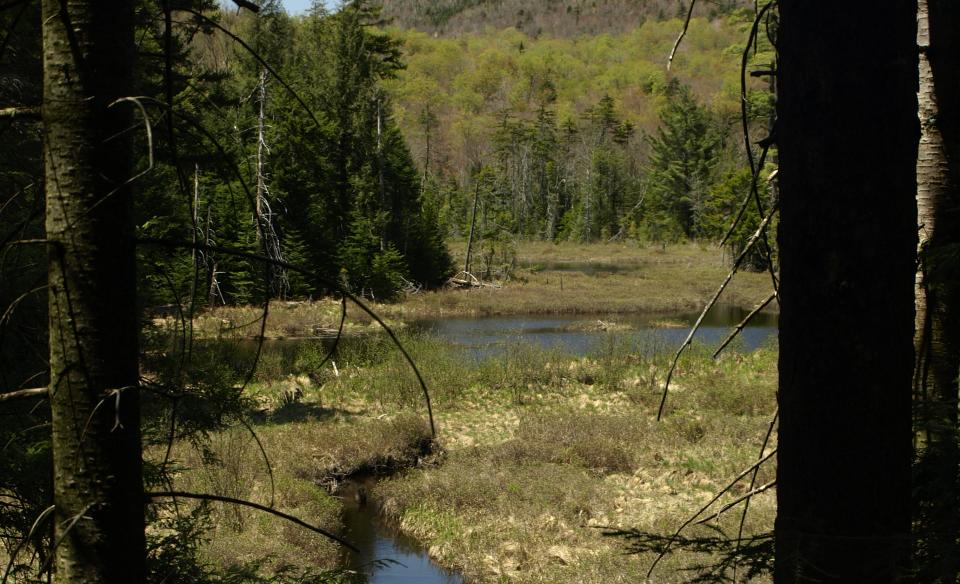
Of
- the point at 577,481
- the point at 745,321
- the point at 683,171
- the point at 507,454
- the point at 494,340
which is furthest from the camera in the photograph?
the point at 683,171

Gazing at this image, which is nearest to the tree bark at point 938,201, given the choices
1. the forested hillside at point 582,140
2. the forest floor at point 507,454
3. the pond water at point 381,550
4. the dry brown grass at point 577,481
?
the forest floor at point 507,454

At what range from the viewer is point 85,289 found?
1487 mm

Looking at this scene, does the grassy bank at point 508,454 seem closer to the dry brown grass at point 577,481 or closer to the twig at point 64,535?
the dry brown grass at point 577,481

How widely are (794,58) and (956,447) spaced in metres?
1.27

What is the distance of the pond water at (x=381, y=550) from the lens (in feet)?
29.2

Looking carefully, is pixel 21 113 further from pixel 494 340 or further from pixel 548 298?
pixel 548 298

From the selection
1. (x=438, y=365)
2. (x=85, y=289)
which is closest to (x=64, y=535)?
(x=85, y=289)

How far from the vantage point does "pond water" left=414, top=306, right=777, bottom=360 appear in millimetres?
23578

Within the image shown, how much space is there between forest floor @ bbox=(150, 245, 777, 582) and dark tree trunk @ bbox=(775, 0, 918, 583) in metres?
0.44

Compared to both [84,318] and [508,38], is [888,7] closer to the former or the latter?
[84,318]

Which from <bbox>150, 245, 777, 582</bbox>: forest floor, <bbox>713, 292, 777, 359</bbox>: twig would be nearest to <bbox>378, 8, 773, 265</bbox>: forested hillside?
<bbox>150, 245, 777, 582</bbox>: forest floor

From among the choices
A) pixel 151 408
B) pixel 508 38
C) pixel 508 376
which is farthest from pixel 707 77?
pixel 151 408

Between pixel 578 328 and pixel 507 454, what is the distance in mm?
16553

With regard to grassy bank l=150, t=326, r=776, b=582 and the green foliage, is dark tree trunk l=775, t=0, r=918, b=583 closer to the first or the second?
grassy bank l=150, t=326, r=776, b=582
